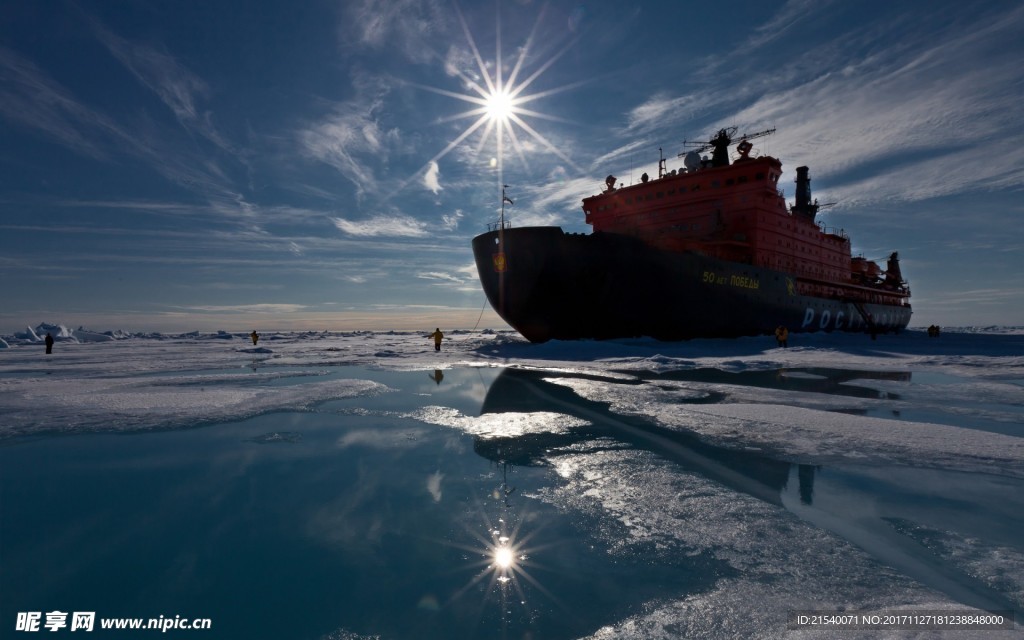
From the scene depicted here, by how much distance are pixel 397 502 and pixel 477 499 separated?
2.39 ft

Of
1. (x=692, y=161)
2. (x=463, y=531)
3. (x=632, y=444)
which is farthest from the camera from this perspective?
(x=692, y=161)

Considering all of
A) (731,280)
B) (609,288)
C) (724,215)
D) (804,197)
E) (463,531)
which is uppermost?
(804,197)

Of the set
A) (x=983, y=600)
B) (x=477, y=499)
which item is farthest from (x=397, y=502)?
(x=983, y=600)

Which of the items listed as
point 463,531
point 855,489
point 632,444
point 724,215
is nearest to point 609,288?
point 724,215

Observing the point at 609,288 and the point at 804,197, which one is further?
the point at 804,197

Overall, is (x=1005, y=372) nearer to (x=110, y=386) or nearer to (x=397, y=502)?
(x=397, y=502)

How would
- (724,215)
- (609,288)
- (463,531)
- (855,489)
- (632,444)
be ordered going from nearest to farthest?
(463,531) < (855,489) < (632,444) < (609,288) < (724,215)

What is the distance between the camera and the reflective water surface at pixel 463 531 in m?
2.42

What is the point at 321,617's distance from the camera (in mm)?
2293

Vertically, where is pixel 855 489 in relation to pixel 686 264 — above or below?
below

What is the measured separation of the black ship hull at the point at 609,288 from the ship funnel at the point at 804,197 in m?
14.7

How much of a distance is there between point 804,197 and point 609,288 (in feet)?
86.9

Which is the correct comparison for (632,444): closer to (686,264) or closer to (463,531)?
(463,531)

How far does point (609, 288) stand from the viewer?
62.1 ft
